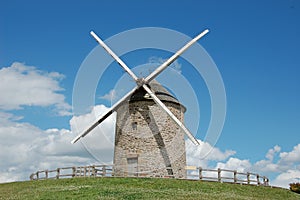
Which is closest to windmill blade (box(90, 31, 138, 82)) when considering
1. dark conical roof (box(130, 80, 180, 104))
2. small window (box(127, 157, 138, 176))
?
dark conical roof (box(130, 80, 180, 104))

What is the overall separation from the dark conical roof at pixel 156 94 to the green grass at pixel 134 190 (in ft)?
22.4

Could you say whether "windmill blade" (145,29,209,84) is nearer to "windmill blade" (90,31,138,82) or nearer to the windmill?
the windmill

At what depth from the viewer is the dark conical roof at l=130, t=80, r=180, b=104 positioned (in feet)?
108

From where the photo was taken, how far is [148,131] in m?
32.4

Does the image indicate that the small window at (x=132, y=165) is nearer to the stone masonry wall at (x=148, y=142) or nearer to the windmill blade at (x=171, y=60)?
the stone masonry wall at (x=148, y=142)

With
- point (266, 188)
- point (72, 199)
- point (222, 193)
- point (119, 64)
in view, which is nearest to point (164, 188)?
point (222, 193)

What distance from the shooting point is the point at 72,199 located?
71.8ft

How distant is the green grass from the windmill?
133 inches

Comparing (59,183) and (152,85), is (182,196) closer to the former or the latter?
(59,183)

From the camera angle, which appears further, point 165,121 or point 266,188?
point 165,121

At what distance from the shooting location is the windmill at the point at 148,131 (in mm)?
32188

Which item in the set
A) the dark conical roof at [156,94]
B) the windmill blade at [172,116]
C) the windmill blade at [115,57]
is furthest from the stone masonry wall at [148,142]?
the windmill blade at [115,57]

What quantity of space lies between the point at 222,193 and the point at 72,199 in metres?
9.18

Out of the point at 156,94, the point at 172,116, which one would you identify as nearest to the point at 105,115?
the point at 156,94
